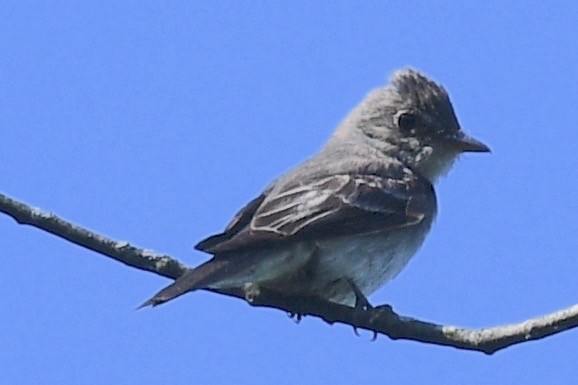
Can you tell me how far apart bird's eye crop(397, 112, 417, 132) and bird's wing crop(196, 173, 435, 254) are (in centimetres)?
64

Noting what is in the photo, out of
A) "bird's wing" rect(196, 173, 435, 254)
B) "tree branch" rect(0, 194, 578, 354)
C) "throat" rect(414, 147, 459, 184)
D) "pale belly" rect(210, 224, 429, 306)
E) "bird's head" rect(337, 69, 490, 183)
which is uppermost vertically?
"bird's head" rect(337, 69, 490, 183)

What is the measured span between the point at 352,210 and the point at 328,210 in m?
0.24

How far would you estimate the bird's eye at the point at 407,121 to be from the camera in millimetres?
9430

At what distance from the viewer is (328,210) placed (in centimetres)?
766

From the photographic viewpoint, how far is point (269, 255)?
23.1ft

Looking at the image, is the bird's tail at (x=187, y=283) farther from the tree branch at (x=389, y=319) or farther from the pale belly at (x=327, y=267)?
the pale belly at (x=327, y=267)

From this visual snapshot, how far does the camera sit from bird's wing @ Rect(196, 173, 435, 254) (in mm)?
7164

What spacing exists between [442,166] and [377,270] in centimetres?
194

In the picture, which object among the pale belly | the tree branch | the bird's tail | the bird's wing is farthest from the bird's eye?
the bird's tail

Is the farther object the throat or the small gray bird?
the throat

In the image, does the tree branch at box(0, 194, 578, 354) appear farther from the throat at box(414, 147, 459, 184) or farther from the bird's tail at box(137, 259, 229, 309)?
the throat at box(414, 147, 459, 184)

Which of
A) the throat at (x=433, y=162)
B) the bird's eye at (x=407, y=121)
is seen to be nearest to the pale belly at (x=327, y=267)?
the throat at (x=433, y=162)

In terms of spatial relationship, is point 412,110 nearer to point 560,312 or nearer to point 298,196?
point 298,196

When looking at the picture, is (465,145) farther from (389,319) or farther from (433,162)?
(389,319)
